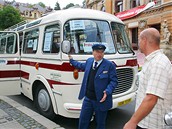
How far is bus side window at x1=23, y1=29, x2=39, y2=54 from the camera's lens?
584 centimetres

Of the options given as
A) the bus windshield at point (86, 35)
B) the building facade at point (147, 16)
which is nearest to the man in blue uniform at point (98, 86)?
the bus windshield at point (86, 35)

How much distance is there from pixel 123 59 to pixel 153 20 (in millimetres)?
20599

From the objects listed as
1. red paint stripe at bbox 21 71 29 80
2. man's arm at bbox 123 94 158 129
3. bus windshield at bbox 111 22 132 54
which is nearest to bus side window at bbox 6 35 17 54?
red paint stripe at bbox 21 71 29 80

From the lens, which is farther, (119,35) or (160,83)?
(119,35)

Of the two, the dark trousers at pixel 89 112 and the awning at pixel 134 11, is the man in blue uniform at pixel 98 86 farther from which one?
the awning at pixel 134 11

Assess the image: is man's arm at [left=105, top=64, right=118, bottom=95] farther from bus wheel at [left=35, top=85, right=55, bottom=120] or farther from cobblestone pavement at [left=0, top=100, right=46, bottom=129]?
bus wheel at [left=35, top=85, right=55, bottom=120]

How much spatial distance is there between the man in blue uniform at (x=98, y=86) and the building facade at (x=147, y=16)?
18.5 meters

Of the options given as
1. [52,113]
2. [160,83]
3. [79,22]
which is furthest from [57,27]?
[160,83]

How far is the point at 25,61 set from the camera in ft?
20.6

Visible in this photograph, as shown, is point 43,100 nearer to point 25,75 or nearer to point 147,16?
point 25,75

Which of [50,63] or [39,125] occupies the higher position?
[50,63]

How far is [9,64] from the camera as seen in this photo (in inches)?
249

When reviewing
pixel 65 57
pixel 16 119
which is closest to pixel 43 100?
pixel 16 119

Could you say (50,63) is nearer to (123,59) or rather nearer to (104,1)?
(123,59)
